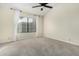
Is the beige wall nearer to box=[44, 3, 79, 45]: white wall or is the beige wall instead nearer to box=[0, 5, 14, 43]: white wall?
box=[0, 5, 14, 43]: white wall

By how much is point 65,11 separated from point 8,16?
3.11 meters

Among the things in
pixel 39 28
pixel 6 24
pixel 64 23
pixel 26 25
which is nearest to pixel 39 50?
pixel 64 23

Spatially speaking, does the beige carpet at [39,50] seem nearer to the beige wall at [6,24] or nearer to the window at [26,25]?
the beige wall at [6,24]

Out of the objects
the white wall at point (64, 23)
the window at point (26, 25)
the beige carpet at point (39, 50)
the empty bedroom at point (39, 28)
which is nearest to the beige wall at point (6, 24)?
the empty bedroom at point (39, 28)

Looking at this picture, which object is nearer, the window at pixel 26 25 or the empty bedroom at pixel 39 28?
the empty bedroom at pixel 39 28

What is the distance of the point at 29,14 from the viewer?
627 cm

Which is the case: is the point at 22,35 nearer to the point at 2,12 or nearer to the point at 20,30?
the point at 20,30

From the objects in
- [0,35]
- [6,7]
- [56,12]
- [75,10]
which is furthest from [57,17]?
[0,35]

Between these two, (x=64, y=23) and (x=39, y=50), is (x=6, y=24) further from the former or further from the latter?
(x=64, y=23)

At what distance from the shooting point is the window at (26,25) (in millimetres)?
5980

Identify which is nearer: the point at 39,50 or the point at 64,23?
the point at 39,50

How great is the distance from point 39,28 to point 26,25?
3.80ft

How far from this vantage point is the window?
5980 millimetres

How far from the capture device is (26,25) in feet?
20.7
